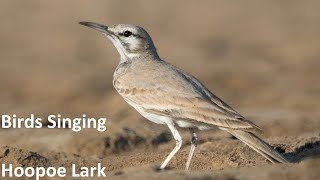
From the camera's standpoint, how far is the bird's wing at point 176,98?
9.05 metres

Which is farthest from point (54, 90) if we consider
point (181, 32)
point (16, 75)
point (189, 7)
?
point (189, 7)

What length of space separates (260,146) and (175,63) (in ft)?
37.0

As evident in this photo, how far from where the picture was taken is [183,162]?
10250 millimetres

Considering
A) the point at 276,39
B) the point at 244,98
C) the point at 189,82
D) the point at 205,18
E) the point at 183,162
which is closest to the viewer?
the point at 189,82

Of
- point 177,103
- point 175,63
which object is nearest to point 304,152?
point 177,103

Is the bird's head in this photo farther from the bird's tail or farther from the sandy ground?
the bird's tail

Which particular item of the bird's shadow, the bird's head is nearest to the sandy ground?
the bird's shadow

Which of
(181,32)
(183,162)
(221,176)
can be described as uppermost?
(221,176)

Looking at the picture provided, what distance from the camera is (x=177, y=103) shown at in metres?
9.22

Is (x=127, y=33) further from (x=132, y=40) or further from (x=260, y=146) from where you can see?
(x=260, y=146)

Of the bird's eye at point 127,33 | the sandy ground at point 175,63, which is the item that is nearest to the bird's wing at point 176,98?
the sandy ground at point 175,63

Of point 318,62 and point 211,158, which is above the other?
point 211,158

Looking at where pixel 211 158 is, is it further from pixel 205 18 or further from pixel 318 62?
pixel 205 18

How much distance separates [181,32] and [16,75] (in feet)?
20.0
